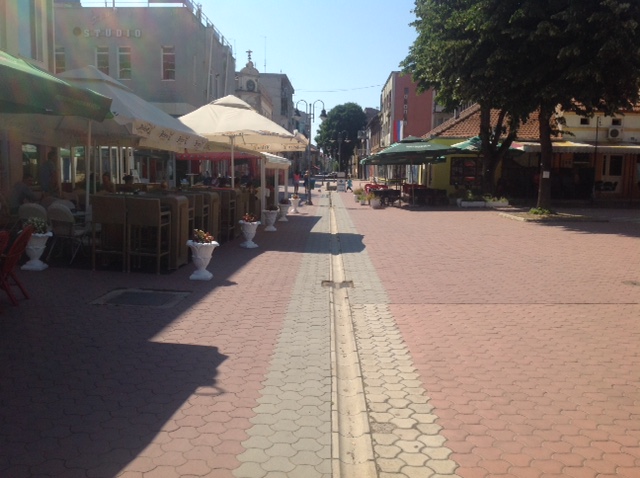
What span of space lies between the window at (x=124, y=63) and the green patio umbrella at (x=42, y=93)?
85.5 feet

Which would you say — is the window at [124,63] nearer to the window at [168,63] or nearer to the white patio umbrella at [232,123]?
the window at [168,63]

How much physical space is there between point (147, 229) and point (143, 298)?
77.3 inches

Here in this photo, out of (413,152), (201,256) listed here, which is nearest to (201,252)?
(201,256)

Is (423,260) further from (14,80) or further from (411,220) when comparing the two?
(411,220)

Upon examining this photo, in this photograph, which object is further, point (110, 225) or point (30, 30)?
point (30, 30)

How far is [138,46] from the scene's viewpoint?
31734 mm

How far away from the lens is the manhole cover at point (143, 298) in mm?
7793

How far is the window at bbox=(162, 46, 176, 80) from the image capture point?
105ft

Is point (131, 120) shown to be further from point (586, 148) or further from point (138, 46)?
point (586, 148)

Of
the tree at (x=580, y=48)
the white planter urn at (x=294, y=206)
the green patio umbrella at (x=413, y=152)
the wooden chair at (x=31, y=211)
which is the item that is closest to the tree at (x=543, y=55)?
the tree at (x=580, y=48)

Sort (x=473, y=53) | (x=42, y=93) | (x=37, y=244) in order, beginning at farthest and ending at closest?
1. (x=473, y=53)
2. (x=37, y=244)
3. (x=42, y=93)

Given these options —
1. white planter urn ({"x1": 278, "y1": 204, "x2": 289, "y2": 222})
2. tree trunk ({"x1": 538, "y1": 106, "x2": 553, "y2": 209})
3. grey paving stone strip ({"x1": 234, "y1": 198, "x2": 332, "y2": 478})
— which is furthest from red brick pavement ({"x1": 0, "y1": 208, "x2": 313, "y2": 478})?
tree trunk ({"x1": 538, "y1": 106, "x2": 553, "y2": 209})

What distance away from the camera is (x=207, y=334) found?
6.59m

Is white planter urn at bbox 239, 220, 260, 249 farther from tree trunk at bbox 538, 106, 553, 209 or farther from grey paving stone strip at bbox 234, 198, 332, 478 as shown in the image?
tree trunk at bbox 538, 106, 553, 209
